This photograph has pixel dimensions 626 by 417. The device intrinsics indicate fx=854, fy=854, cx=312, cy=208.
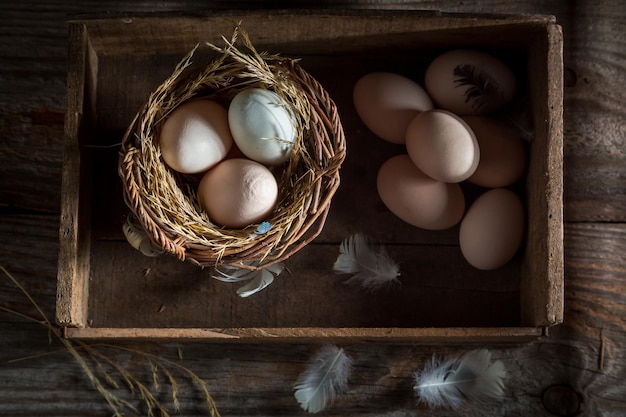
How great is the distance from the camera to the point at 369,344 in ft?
4.02

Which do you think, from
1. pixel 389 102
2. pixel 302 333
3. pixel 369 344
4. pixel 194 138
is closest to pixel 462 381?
pixel 369 344

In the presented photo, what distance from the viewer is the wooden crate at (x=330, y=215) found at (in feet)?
3.68

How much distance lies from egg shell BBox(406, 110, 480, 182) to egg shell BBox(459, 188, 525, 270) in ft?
0.20

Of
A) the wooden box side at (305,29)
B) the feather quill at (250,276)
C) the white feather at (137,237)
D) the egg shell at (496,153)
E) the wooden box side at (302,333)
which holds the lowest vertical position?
the wooden box side at (302,333)

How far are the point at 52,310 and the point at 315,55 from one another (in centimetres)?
52

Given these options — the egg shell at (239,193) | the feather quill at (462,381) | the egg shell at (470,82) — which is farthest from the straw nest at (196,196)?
the feather quill at (462,381)

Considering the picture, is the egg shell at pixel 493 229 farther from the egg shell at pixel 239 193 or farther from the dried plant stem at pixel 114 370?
the dried plant stem at pixel 114 370

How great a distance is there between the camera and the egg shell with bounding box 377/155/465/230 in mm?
1124

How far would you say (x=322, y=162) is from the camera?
106 cm

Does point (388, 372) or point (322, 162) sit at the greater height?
point (322, 162)

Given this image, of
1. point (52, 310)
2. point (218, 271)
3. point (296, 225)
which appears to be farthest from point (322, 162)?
point (52, 310)

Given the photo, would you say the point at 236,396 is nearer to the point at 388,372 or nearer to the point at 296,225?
the point at 388,372

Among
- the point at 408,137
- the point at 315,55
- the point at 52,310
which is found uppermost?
the point at 315,55

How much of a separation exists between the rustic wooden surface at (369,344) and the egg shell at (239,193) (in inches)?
9.8
